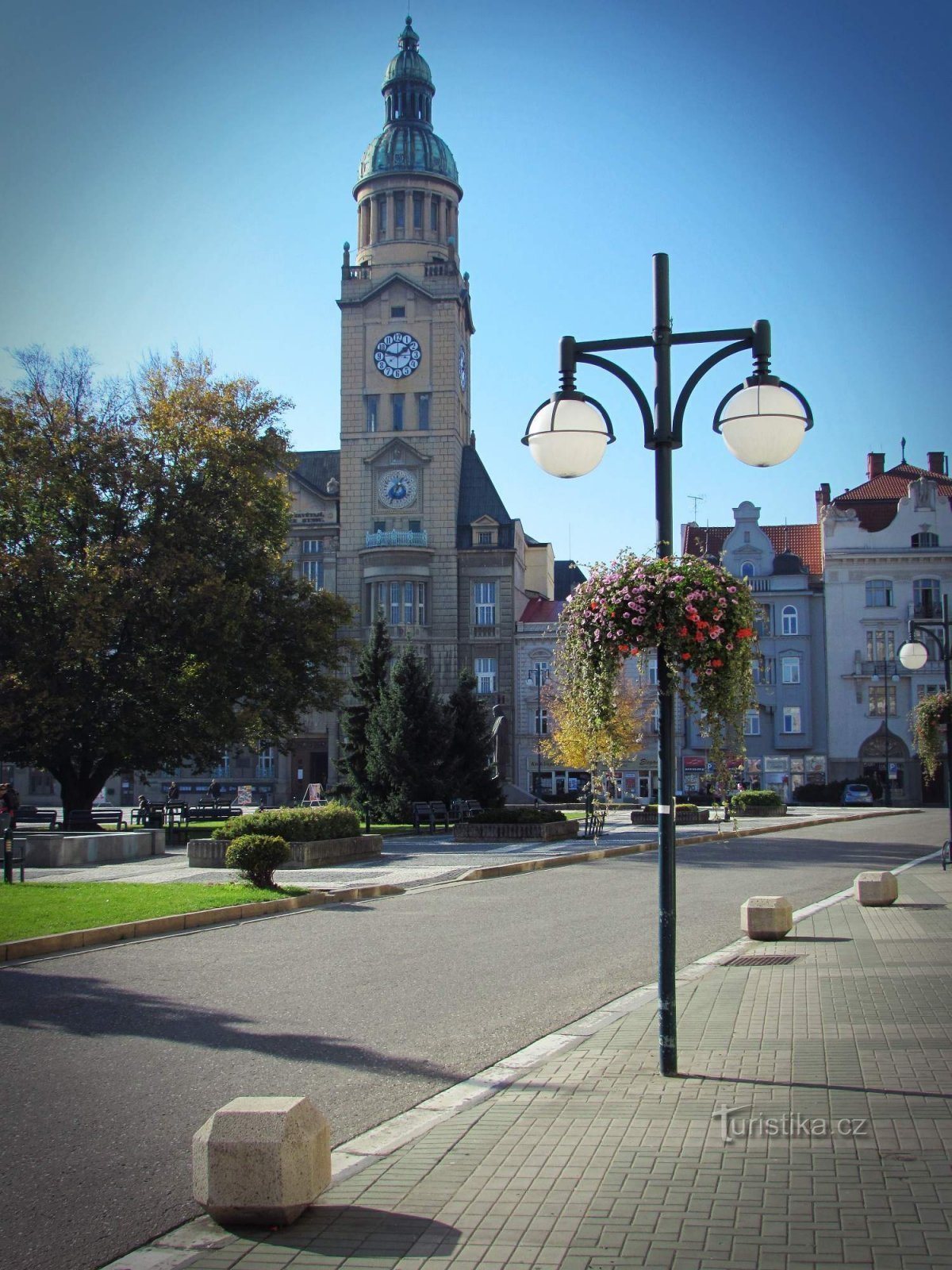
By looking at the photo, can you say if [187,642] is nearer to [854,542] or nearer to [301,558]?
[301,558]

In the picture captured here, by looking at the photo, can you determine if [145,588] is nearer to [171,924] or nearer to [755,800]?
[171,924]

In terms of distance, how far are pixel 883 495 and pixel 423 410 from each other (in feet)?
89.6

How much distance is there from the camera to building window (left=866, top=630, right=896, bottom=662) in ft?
228

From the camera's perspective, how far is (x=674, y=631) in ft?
25.2

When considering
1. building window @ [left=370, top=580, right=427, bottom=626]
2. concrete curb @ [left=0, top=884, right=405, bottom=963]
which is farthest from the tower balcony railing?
concrete curb @ [left=0, top=884, right=405, bottom=963]

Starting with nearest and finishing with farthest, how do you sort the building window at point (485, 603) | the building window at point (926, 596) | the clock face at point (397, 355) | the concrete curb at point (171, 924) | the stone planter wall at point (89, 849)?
the concrete curb at point (171, 924) < the stone planter wall at point (89, 849) < the building window at point (926, 596) < the building window at point (485, 603) < the clock face at point (397, 355)

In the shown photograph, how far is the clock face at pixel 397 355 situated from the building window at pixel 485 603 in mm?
13149

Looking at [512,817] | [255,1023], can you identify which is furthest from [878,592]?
[255,1023]

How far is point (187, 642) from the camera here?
3575 cm

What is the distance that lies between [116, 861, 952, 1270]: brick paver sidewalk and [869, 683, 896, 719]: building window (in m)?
63.3

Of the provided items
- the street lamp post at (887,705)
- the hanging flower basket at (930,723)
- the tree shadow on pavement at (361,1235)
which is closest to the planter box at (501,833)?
the hanging flower basket at (930,723)

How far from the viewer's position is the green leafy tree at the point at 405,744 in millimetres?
41812

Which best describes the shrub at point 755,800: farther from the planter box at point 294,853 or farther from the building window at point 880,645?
the planter box at point 294,853

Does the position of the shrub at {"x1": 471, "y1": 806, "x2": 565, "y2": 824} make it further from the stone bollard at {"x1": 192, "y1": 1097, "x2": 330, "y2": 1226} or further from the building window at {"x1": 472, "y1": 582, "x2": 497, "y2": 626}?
the building window at {"x1": 472, "y1": 582, "x2": 497, "y2": 626}
